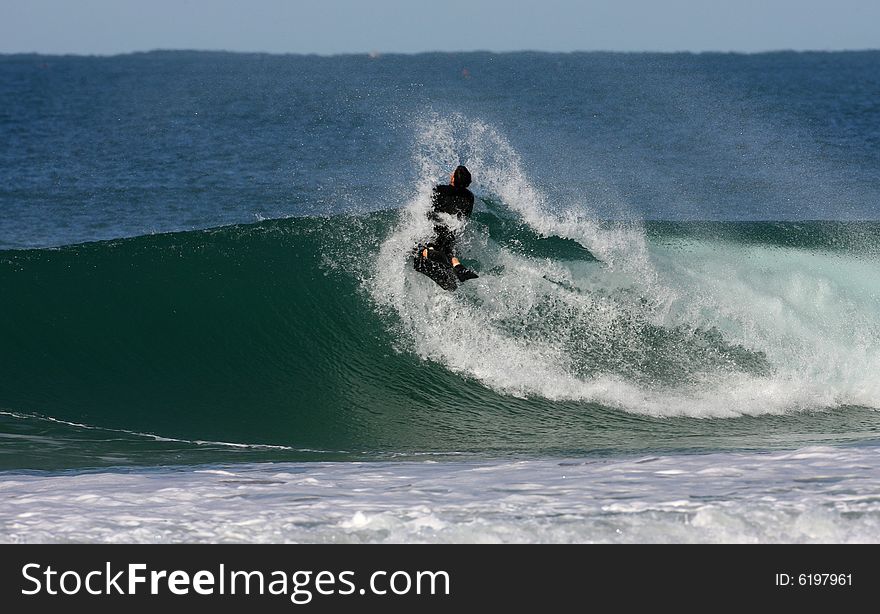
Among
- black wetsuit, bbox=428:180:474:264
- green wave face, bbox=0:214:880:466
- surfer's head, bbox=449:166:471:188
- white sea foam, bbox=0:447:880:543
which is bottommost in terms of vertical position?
white sea foam, bbox=0:447:880:543

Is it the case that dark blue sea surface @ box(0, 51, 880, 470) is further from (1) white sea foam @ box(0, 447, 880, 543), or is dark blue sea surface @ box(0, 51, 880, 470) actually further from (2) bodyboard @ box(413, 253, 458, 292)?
(1) white sea foam @ box(0, 447, 880, 543)

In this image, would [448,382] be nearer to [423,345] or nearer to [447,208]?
[423,345]

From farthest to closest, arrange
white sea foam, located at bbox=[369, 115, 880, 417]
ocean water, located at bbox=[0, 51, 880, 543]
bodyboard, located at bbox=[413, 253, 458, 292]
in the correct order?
bodyboard, located at bbox=[413, 253, 458, 292], white sea foam, located at bbox=[369, 115, 880, 417], ocean water, located at bbox=[0, 51, 880, 543]

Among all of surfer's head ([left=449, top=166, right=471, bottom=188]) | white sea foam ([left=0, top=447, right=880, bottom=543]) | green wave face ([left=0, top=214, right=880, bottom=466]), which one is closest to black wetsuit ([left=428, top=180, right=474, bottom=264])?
surfer's head ([left=449, top=166, right=471, bottom=188])

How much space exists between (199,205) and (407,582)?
64.0ft

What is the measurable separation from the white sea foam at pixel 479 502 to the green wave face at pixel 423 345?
41.7 inches

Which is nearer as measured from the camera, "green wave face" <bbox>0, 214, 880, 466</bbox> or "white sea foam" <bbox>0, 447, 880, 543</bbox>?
"white sea foam" <bbox>0, 447, 880, 543</bbox>

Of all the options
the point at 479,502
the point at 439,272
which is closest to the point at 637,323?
the point at 439,272

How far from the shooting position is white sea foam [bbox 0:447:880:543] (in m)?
6.03

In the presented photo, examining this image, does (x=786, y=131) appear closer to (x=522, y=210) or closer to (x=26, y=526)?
(x=522, y=210)

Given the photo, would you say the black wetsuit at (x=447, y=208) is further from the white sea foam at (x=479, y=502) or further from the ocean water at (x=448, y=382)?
the white sea foam at (x=479, y=502)

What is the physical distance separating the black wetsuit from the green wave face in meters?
0.62

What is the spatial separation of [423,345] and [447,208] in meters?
1.40

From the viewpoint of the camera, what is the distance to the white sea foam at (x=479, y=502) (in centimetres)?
603
